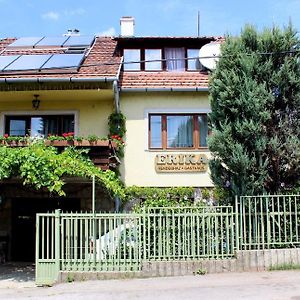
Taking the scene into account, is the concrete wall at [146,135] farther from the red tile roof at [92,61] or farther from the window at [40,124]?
the window at [40,124]

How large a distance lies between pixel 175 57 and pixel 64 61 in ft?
13.8

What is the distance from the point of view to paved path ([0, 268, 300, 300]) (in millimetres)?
9367

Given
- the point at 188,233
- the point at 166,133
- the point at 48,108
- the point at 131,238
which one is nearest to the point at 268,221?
the point at 188,233

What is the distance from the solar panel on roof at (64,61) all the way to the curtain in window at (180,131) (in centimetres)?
379

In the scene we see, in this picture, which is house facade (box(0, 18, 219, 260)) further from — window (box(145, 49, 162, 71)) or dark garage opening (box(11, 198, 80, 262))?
window (box(145, 49, 162, 71))

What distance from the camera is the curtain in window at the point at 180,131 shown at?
16688 mm

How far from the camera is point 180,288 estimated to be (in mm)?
10117

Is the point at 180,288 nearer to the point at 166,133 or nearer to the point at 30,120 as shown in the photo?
the point at 166,133

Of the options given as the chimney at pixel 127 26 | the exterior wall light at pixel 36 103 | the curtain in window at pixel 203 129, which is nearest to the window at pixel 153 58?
the chimney at pixel 127 26

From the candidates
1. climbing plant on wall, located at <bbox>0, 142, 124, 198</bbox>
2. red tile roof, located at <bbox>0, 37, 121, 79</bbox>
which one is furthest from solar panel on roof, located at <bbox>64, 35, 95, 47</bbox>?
climbing plant on wall, located at <bbox>0, 142, 124, 198</bbox>

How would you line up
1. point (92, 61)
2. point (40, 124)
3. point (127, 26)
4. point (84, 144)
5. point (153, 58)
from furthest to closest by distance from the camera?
point (127, 26) → point (153, 58) → point (92, 61) → point (40, 124) → point (84, 144)

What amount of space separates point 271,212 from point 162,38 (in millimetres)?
8624

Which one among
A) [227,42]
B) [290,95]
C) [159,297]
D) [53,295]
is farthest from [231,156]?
[53,295]

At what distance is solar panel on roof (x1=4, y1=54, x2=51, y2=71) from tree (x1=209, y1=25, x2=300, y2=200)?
692 cm
